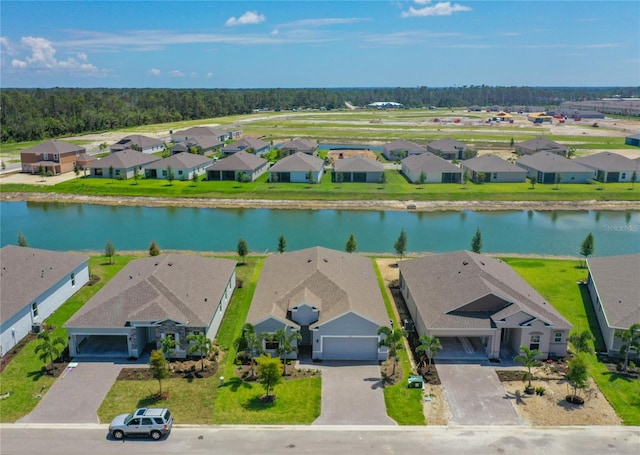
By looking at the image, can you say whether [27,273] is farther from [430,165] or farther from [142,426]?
[430,165]

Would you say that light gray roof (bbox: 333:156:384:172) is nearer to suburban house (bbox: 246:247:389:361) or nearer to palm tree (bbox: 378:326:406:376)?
suburban house (bbox: 246:247:389:361)

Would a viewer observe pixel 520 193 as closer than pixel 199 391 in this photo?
No

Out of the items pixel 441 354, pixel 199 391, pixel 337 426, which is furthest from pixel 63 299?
pixel 441 354

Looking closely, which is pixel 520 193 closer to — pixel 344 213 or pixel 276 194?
pixel 344 213

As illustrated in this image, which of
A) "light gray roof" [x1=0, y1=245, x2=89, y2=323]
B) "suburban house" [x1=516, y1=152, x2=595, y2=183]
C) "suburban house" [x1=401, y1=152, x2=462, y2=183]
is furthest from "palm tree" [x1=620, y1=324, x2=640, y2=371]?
"suburban house" [x1=516, y1=152, x2=595, y2=183]

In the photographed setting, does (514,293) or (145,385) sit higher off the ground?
(514,293)
